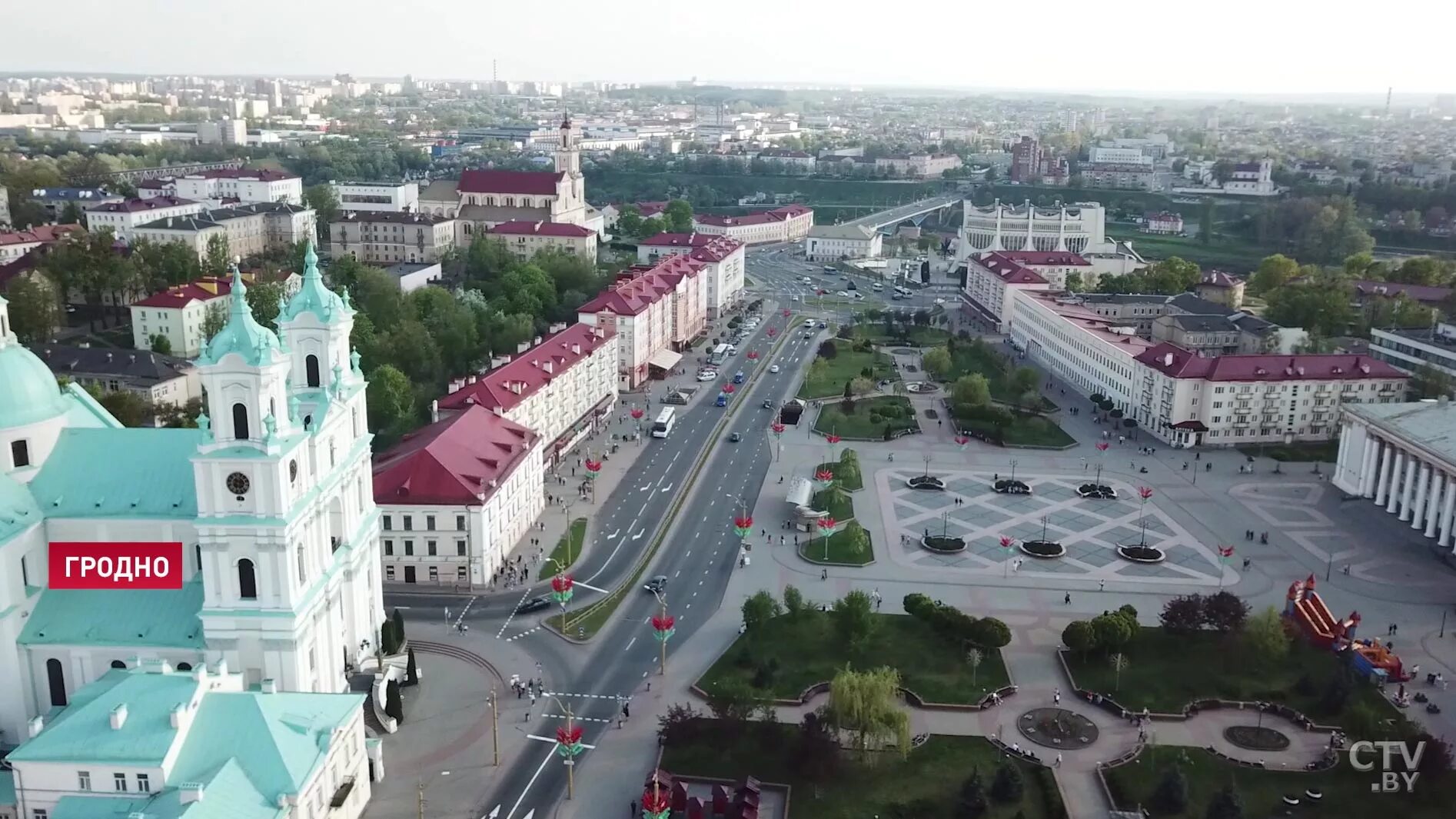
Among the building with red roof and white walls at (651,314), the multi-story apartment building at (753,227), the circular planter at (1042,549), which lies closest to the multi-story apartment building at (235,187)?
the multi-story apartment building at (753,227)

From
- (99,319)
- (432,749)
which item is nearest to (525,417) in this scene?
(432,749)

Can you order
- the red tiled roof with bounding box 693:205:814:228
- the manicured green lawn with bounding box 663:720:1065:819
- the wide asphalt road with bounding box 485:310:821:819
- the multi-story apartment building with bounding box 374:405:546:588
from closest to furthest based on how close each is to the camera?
the manicured green lawn with bounding box 663:720:1065:819
the wide asphalt road with bounding box 485:310:821:819
the multi-story apartment building with bounding box 374:405:546:588
the red tiled roof with bounding box 693:205:814:228

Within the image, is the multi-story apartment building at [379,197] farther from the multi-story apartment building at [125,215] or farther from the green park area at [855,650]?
the green park area at [855,650]

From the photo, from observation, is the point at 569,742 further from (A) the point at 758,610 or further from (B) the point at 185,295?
(B) the point at 185,295

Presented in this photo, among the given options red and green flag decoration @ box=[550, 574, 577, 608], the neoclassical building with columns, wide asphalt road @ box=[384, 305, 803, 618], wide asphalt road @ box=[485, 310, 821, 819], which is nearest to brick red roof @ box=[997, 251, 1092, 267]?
wide asphalt road @ box=[384, 305, 803, 618]

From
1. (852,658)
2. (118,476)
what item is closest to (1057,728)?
(852,658)

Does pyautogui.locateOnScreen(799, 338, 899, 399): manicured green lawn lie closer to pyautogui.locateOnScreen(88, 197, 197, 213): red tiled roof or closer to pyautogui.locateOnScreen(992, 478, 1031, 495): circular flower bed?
pyautogui.locateOnScreen(992, 478, 1031, 495): circular flower bed
